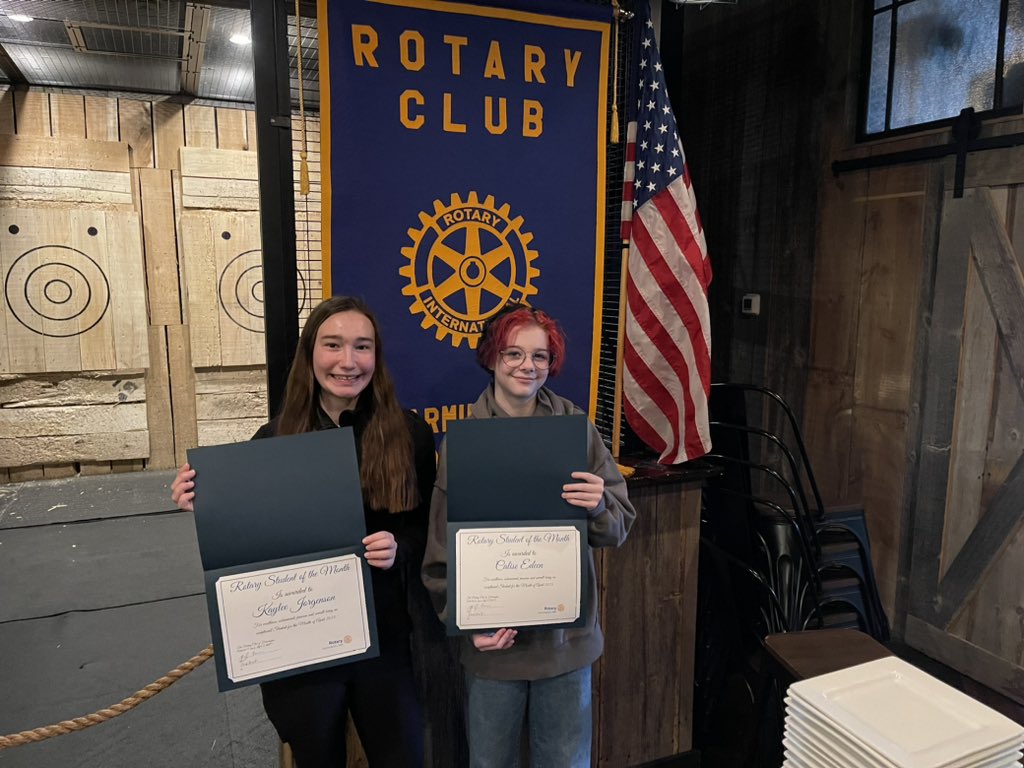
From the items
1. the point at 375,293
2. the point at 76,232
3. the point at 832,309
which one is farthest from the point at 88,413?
the point at 832,309

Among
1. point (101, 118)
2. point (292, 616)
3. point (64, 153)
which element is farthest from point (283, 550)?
point (101, 118)

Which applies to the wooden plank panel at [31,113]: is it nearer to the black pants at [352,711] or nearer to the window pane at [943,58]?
the black pants at [352,711]

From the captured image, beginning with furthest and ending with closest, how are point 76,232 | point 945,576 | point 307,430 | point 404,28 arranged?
point 76,232, point 945,576, point 404,28, point 307,430

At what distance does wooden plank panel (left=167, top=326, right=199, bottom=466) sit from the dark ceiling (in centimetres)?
176

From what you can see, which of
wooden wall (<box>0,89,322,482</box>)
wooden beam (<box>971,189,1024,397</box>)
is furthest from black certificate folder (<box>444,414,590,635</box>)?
wooden wall (<box>0,89,322,482</box>)

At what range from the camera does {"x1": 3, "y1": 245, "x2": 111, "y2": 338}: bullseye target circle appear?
197 inches

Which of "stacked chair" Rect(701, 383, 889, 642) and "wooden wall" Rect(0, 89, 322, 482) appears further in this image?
"wooden wall" Rect(0, 89, 322, 482)

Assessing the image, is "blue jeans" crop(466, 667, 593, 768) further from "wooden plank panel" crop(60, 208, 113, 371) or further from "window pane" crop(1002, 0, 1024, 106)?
"wooden plank panel" crop(60, 208, 113, 371)

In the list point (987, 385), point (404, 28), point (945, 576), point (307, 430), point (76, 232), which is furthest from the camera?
point (76, 232)

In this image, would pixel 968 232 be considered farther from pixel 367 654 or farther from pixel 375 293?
pixel 367 654

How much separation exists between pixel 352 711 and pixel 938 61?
3219 mm

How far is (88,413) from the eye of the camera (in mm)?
5281

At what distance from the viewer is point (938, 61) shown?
2.92m

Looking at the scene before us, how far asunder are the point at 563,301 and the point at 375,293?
60cm
